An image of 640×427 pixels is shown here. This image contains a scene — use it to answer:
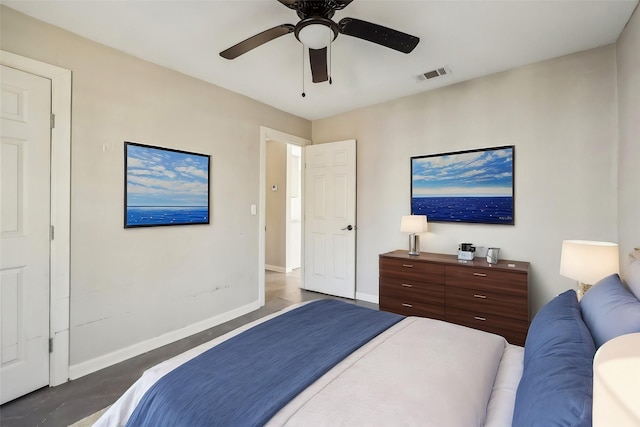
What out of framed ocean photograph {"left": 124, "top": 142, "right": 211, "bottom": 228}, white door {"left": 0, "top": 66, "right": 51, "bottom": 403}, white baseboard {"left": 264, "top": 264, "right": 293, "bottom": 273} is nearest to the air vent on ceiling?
framed ocean photograph {"left": 124, "top": 142, "right": 211, "bottom": 228}

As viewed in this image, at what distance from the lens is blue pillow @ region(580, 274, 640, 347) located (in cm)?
98

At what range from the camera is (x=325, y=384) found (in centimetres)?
Answer: 113

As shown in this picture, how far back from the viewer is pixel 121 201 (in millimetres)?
2486

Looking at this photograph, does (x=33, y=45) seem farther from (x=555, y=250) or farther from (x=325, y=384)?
(x=555, y=250)

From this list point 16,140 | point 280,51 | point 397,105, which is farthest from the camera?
point 397,105

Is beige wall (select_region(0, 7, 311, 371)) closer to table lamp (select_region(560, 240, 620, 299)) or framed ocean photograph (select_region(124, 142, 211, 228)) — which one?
framed ocean photograph (select_region(124, 142, 211, 228))

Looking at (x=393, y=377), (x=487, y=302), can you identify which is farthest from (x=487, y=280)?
(x=393, y=377)

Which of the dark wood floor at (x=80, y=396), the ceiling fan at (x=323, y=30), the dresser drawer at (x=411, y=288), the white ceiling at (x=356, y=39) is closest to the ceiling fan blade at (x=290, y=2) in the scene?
the ceiling fan at (x=323, y=30)

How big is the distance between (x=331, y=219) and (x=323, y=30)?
268 centimetres

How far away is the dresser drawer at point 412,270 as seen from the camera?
2967 mm

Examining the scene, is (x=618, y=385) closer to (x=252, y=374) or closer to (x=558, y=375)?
(x=558, y=375)

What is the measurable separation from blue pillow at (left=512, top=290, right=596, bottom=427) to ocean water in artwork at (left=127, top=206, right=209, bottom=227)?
2797 millimetres

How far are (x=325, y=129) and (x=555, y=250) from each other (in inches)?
122

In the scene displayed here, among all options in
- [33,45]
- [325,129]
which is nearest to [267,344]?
[33,45]
